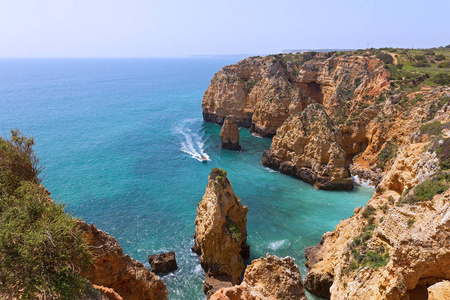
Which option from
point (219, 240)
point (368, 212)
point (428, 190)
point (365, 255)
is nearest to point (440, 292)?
point (365, 255)

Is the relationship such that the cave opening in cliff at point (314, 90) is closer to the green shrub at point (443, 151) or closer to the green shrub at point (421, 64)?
the green shrub at point (421, 64)

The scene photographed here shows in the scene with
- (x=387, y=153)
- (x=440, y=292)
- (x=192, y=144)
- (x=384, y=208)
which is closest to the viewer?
(x=440, y=292)

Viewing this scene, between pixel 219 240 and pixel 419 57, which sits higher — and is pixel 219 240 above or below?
below

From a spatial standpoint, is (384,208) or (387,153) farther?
(387,153)

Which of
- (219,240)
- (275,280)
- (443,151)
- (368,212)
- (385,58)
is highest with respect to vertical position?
(385,58)

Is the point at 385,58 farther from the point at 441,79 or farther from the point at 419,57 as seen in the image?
the point at 441,79

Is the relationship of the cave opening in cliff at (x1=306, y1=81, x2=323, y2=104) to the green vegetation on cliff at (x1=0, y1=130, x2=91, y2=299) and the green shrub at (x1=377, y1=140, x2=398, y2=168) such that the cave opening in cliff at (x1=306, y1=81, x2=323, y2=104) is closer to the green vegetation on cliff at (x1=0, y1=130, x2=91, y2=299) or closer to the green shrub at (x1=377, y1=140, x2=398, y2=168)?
the green shrub at (x1=377, y1=140, x2=398, y2=168)

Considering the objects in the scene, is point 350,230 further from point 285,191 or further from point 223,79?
point 223,79
